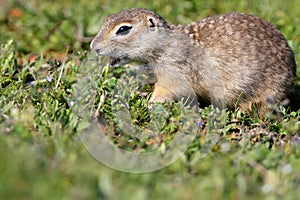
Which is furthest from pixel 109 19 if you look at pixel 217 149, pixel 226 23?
pixel 217 149

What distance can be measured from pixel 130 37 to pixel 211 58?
774mm

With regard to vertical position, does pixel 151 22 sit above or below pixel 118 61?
above

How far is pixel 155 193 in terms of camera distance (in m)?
3.38

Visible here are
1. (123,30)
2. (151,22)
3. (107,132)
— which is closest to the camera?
(107,132)

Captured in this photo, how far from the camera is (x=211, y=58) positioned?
19.1 feet

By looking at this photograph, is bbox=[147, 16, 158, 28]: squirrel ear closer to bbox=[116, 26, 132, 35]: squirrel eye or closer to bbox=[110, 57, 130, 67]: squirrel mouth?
bbox=[116, 26, 132, 35]: squirrel eye

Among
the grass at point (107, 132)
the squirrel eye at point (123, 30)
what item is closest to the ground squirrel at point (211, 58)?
the squirrel eye at point (123, 30)

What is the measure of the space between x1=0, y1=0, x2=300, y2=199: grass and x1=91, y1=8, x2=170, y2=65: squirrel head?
0.66 ft

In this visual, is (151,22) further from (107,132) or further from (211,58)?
(107,132)

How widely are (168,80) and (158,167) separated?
1.81 metres

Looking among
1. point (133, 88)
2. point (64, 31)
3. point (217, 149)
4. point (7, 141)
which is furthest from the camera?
point (64, 31)

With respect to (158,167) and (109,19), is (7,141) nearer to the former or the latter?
(158,167)

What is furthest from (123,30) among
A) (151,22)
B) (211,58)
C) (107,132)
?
(107,132)

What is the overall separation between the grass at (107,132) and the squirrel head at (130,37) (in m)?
0.20
